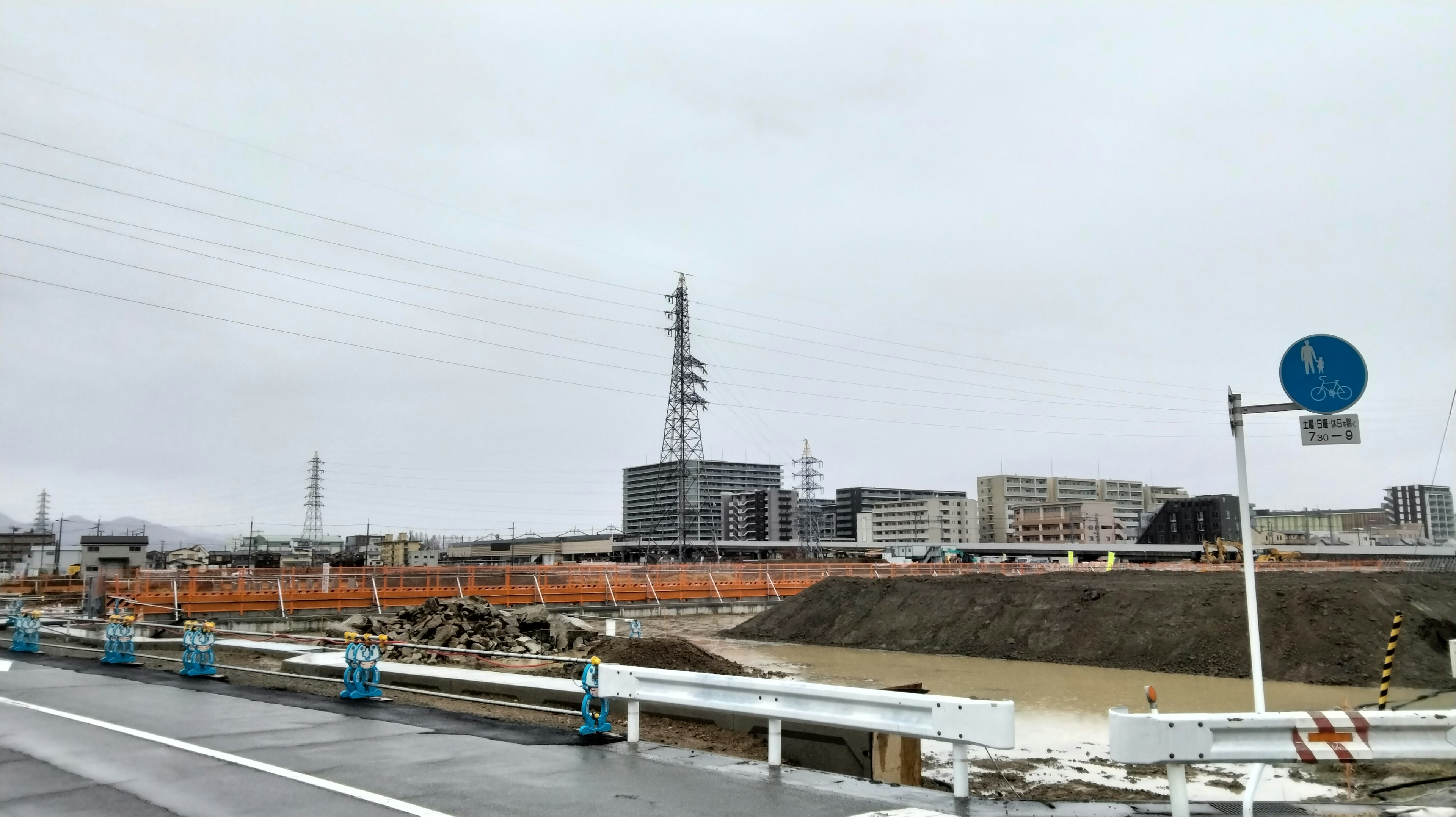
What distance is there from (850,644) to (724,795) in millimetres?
26722

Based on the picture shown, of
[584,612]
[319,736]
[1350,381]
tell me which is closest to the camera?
[1350,381]

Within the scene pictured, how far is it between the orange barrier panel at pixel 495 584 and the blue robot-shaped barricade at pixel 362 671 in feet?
33.0

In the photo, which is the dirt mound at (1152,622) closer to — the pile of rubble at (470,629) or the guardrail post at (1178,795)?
the pile of rubble at (470,629)

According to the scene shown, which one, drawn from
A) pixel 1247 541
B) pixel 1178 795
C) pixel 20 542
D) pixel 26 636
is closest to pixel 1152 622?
pixel 1247 541

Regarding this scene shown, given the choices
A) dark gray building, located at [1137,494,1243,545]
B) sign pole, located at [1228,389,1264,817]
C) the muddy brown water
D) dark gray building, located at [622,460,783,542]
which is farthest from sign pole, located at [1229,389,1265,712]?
dark gray building, located at [1137,494,1243,545]

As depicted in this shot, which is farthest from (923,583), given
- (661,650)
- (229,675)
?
(229,675)

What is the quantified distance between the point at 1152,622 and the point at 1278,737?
76.9 ft

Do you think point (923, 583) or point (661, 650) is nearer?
point (661, 650)

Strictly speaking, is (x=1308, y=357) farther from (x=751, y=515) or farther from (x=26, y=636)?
(x=751, y=515)

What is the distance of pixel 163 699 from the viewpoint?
12156mm

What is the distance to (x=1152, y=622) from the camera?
2680 cm

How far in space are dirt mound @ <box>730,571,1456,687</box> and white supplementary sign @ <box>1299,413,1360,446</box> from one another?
1655cm

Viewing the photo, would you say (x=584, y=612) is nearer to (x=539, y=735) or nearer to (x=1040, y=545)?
(x=539, y=735)

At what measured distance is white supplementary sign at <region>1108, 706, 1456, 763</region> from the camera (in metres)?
5.66
